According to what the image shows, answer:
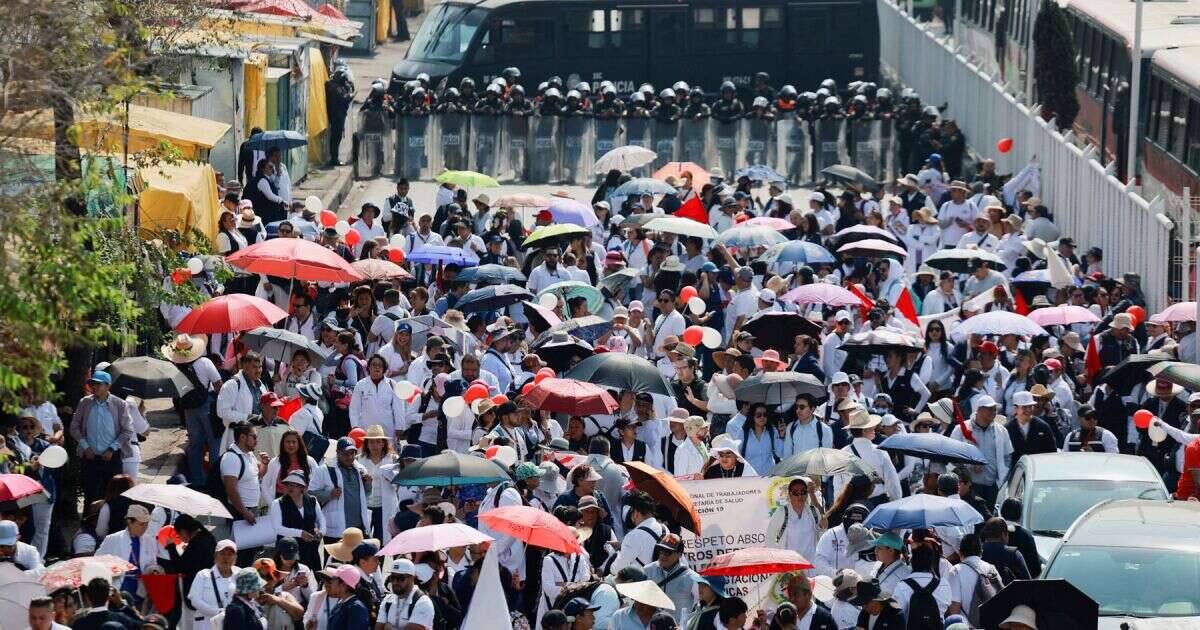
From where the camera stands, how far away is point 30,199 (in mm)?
11633

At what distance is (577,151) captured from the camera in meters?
35.5

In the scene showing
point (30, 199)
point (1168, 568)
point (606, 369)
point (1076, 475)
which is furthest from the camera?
point (606, 369)

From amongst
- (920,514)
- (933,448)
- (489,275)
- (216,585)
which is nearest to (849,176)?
(489,275)

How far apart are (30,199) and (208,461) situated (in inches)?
237

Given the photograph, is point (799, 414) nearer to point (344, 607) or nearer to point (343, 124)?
point (344, 607)

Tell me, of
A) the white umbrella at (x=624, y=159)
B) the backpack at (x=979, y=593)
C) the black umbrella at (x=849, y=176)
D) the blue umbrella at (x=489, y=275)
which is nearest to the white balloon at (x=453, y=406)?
the blue umbrella at (x=489, y=275)

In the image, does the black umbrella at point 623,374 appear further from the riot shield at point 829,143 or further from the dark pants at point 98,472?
the riot shield at point 829,143

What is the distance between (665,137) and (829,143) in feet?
8.38

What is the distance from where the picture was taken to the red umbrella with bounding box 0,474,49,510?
1345 centimetres

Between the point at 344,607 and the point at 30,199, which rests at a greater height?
the point at 30,199

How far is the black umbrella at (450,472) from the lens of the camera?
1379 centimetres

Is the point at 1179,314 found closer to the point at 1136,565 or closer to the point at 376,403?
the point at 1136,565

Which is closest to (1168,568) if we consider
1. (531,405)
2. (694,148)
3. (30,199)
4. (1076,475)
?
(1076,475)

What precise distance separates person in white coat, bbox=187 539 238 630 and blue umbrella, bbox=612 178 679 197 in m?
13.5
